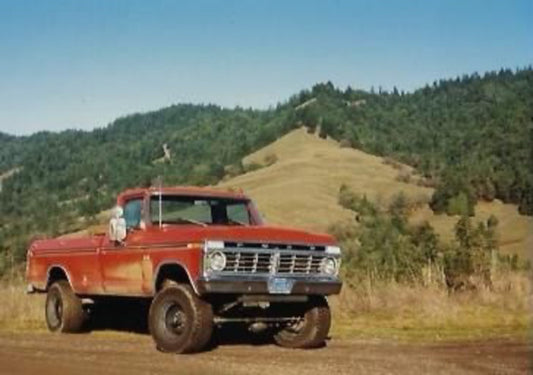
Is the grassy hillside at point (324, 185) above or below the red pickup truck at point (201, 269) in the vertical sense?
above

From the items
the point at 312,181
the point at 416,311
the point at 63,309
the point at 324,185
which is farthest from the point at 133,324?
the point at 312,181

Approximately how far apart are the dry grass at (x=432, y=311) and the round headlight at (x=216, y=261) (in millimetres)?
3071

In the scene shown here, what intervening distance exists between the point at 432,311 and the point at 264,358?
205 inches

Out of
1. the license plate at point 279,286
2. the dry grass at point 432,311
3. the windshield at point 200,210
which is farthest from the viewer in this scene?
the dry grass at point 432,311

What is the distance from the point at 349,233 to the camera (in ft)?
277

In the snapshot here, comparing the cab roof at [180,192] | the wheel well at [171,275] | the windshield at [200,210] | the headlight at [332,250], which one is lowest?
the wheel well at [171,275]

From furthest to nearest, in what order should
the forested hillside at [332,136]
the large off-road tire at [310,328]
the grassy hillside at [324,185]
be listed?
the forested hillside at [332,136] → the grassy hillside at [324,185] → the large off-road tire at [310,328]

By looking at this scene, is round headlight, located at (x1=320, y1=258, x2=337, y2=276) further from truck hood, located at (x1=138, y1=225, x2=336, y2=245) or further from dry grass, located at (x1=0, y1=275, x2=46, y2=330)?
dry grass, located at (x1=0, y1=275, x2=46, y2=330)

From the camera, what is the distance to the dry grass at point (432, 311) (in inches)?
497

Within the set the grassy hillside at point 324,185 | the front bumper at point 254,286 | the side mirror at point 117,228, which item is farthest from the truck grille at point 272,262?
the grassy hillside at point 324,185

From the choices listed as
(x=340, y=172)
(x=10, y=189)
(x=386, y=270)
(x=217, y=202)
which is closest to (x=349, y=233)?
(x=340, y=172)

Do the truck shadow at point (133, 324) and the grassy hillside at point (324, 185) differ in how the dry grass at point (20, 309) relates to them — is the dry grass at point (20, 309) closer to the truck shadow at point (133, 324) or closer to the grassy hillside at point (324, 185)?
the truck shadow at point (133, 324)

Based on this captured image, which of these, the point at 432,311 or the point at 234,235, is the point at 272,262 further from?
the point at 432,311

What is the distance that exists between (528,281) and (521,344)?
5223 mm
